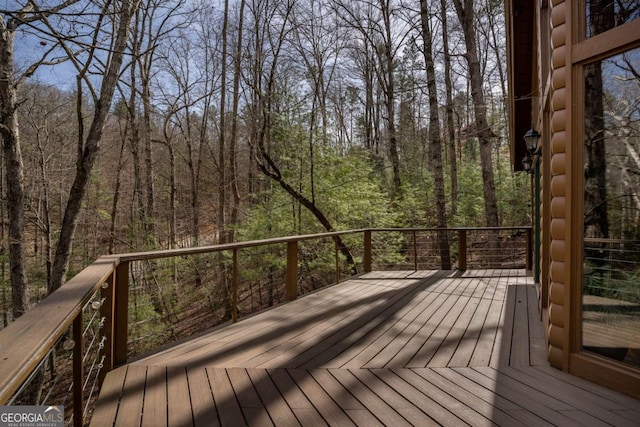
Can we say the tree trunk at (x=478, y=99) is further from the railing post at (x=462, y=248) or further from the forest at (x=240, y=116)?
the railing post at (x=462, y=248)

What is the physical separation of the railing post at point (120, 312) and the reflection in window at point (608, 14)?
139 inches

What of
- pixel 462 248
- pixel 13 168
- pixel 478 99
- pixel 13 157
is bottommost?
pixel 462 248

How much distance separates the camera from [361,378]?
2.41 meters

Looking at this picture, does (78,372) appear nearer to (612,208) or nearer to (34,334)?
(34,334)

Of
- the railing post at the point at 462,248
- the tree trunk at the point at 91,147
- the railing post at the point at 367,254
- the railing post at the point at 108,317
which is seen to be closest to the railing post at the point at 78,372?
the railing post at the point at 108,317

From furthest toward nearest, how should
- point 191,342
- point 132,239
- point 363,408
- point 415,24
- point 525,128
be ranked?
1. point 132,239
2. point 415,24
3. point 525,128
4. point 191,342
5. point 363,408

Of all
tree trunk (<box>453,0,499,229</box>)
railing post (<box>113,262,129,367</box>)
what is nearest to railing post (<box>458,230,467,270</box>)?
tree trunk (<box>453,0,499,229</box>)

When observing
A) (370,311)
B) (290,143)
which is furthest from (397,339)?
(290,143)

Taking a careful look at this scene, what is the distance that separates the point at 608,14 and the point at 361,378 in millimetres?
2792

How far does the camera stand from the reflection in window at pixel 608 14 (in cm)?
211

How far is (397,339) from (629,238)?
183 cm

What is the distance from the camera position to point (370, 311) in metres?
4.11

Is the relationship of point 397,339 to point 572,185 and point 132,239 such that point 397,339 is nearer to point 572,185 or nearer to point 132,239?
point 572,185

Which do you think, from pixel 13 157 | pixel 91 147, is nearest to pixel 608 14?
pixel 91 147
